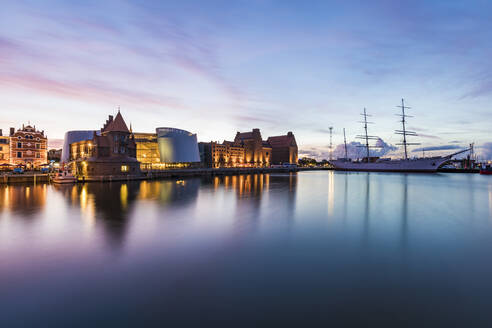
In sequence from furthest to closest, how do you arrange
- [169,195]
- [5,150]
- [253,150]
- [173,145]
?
[253,150] → [173,145] → [5,150] → [169,195]

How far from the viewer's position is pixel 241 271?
9.41 m

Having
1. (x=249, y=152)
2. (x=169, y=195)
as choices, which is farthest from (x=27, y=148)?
(x=249, y=152)

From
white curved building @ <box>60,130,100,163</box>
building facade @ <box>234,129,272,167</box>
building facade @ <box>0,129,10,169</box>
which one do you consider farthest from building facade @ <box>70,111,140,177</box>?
building facade @ <box>234,129,272,167</box>

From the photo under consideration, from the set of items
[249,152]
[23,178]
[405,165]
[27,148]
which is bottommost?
[23,178]

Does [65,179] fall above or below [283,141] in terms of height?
below

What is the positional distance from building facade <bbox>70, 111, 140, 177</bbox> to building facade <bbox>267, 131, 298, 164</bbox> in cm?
13433

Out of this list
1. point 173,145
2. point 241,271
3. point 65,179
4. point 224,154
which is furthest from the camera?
point 224,154

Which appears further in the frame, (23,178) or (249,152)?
(249,152)

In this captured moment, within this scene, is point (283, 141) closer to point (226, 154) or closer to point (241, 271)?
point (226, 154)

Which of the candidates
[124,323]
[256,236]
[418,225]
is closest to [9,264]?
[124,323]

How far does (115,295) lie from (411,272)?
10699mm

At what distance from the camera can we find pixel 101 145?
48.3m

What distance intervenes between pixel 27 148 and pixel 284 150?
142253 mm

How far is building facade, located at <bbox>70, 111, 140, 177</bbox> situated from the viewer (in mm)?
47438
